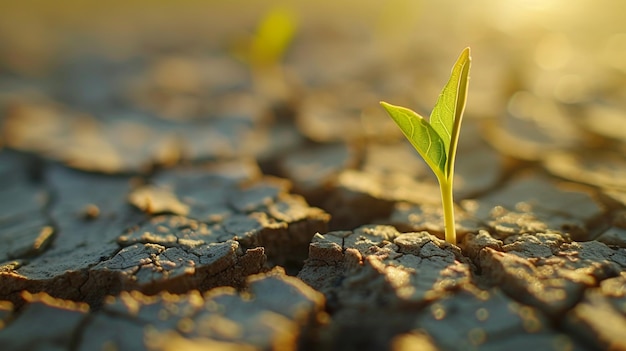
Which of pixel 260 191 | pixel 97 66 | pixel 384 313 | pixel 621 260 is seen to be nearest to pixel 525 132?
pixel 621 260

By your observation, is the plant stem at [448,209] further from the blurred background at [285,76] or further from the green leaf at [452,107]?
the blurred background at [285,76]

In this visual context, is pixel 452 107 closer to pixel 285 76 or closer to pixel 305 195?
pixel 305 195

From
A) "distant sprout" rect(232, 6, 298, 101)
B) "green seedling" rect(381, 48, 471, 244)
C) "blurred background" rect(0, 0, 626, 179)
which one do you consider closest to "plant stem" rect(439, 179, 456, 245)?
"green seedling" rect(381, 48, 471, 244)

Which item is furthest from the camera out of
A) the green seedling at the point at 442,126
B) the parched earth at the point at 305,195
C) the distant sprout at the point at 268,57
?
the distant sprout at the point at 268,57

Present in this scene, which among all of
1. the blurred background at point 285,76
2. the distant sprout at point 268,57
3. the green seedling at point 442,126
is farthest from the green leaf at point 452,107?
the distant sprout at point 268,57

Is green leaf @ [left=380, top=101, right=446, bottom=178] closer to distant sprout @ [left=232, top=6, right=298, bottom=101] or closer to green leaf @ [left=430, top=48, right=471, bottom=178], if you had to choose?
green leaf @ [left=430, top=48, right=471, bottom=178]
